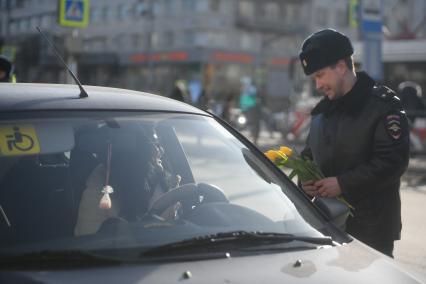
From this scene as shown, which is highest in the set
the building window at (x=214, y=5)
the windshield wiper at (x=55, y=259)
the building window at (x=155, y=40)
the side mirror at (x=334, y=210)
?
the windshield wiper at (x=55, y=259)

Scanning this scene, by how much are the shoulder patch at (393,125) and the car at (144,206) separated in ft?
1.92

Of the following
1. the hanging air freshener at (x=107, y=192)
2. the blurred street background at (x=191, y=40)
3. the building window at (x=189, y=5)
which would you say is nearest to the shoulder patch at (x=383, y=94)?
the hanging air freshener at (x=107, y=192)

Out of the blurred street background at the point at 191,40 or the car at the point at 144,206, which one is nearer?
the car at the point at 144,206

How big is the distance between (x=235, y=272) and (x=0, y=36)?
236ft

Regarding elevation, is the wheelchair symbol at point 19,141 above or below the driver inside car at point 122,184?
above

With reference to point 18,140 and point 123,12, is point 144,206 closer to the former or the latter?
point 18,140

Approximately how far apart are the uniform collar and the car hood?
43.0 inches

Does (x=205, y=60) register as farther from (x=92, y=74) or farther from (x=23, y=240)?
(x=23, y=240)

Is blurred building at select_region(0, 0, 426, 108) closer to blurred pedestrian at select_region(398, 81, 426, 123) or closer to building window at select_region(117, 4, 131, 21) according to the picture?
building window at select_region(117, 4, 131, 21)

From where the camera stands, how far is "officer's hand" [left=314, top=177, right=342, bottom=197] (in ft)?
11.9

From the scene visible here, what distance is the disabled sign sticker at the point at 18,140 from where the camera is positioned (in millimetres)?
2744

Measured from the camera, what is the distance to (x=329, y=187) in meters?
3.63

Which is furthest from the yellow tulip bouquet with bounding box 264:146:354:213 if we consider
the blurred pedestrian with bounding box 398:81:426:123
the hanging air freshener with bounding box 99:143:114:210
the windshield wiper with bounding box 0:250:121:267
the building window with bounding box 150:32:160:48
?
the building window with bounding box 150:32:160:48

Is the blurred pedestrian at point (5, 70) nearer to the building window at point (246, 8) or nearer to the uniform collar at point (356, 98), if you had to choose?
the uniform collar at point (356, 98)
